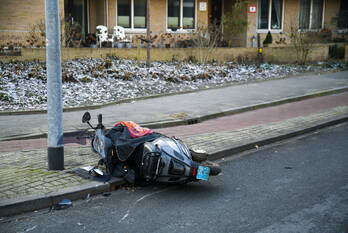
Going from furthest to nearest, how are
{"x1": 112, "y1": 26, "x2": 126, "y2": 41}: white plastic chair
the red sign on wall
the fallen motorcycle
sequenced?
the red sign on wall
{"x1": 112, "y1": 26, "x2": 126, "y2": 41}: white plastic chair
the fallen motorcycle

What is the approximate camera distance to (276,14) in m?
27.5

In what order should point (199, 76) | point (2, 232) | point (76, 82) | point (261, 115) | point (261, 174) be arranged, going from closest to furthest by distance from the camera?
1. point (2, 232)
2. point (261, 174)
3. point (261, 115)
4. point (76, 82)
5. point (199, 76)

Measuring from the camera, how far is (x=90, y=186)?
19.6 ft

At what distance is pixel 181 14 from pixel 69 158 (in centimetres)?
1922

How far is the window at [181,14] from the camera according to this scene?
25.3 meters

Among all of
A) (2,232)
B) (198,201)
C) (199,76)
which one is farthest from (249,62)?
(2,232)

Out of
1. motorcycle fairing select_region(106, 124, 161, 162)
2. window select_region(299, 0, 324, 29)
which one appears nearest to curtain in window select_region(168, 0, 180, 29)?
window select_region(299, 0, 324, 29)

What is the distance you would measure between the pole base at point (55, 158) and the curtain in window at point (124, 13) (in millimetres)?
18201

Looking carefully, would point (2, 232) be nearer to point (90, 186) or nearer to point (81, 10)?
point (90, 186)

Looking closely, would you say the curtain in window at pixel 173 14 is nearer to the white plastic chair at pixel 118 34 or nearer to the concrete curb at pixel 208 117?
the white plastic chair at pixel 118 34

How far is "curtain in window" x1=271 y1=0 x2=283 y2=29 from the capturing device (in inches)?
1079

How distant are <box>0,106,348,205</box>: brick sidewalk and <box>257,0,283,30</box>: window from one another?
16827 millimetres

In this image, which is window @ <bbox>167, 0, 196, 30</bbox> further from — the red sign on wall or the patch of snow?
the patch of snow

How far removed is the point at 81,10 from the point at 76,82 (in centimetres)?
1140
